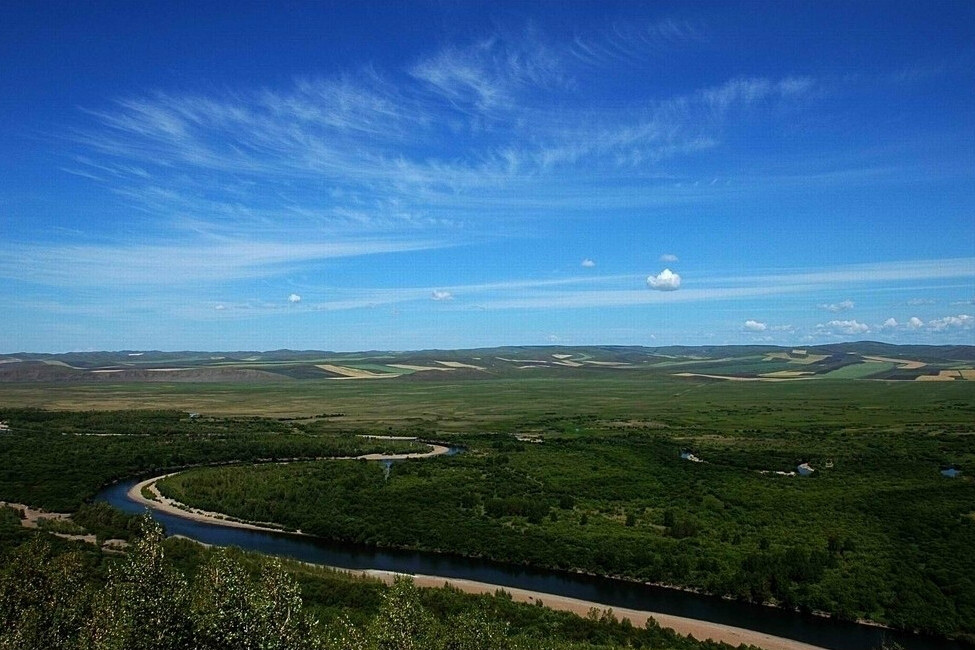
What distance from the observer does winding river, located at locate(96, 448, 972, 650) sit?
112 feet

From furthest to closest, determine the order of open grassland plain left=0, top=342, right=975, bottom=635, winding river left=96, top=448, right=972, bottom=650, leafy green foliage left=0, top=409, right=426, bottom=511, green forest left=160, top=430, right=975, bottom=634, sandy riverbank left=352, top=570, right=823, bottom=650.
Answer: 1. leafy green foliage left=0, top=409, right=426, bottom=511
2. open grassland plain left=0, top=342, right=975, bottom=635
3. green forest left=160, top=430, right=975, bottom=634
4. winding river left=96, top=448, right=972, bottom=650
5. sandy riverbank left=352, top=570, right=823, bottom=650

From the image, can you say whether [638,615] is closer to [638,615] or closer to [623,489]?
[638,615]

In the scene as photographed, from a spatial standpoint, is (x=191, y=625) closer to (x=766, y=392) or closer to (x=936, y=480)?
(x=936, y=480)

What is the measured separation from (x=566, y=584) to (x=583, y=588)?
118cm

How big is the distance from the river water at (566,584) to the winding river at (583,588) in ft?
0.15

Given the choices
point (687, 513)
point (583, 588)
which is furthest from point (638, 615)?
point (687, 513)

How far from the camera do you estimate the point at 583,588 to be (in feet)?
135

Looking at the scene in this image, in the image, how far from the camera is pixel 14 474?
6431 cm

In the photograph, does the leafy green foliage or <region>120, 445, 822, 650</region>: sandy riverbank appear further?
the leafy green foliage

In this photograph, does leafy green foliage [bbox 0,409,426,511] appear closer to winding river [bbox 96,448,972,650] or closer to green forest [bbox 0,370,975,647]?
green forest [bbox 0,370,975,647]

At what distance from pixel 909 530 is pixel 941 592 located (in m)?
10.3

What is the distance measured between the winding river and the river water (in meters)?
0.05

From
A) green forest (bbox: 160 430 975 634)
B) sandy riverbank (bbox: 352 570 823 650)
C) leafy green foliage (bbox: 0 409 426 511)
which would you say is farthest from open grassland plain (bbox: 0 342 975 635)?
sandy riverbank (bbox: 352 570 823 650)

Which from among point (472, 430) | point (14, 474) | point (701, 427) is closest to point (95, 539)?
point (14, 474)
